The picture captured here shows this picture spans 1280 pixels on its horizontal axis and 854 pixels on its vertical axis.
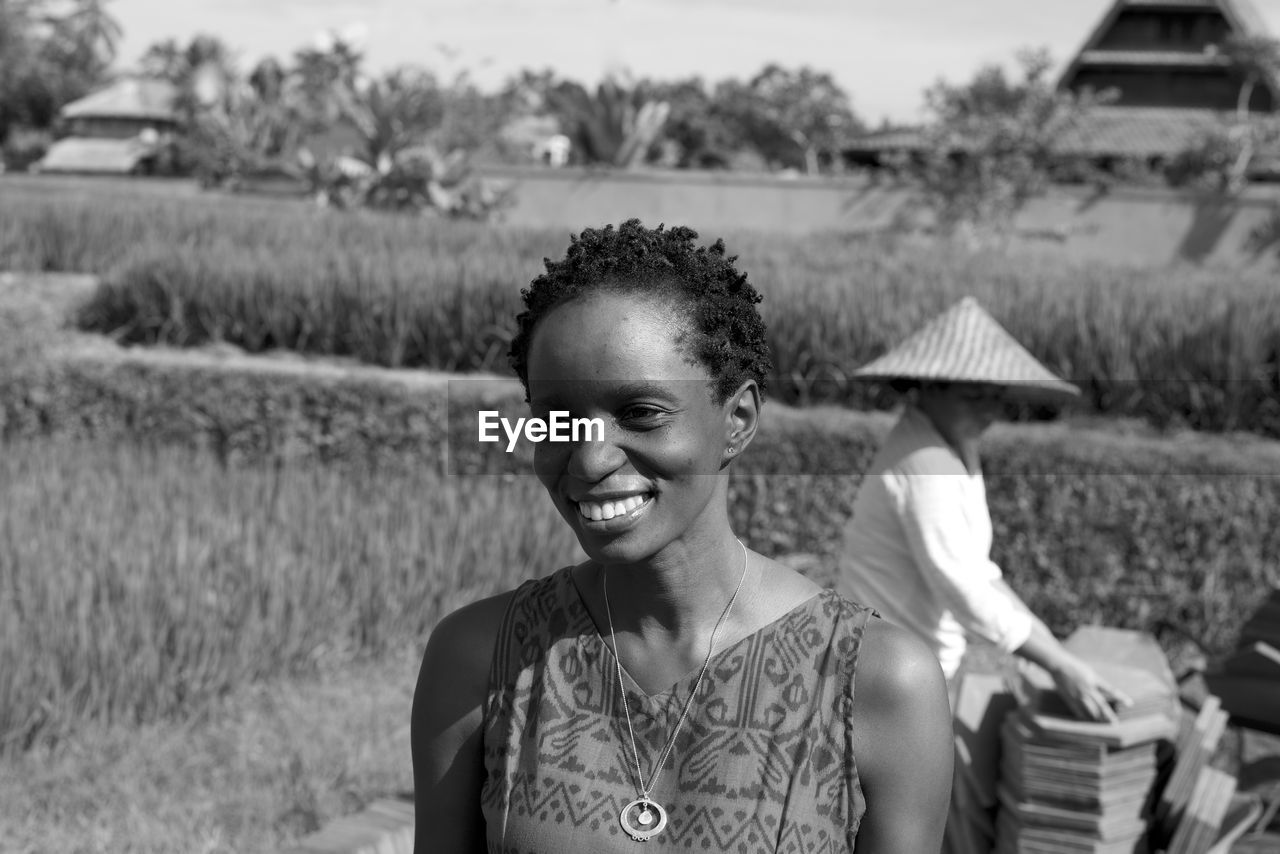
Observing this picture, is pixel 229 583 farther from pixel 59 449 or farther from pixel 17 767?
pixel 59 449

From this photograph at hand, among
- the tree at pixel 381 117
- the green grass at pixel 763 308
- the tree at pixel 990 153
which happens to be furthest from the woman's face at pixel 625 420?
the tree at pixel 990 153

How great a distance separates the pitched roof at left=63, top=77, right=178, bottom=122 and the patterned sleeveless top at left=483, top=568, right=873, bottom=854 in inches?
1826

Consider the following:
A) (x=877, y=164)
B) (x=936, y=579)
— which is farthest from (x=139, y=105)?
(x=936, y=579)

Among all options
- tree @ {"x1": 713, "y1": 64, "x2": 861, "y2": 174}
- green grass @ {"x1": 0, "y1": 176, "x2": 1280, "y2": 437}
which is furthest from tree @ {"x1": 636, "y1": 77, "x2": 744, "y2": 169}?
green grass @ {"x1": 0, "y1": 176, "x2": 1280, "y2": 437}

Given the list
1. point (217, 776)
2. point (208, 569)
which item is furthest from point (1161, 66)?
point (217, 776)

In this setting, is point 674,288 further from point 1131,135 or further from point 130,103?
point 130,103

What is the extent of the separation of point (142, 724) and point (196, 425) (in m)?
4.34

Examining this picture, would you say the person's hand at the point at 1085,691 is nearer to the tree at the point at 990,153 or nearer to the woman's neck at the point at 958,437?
the woman's neck at the point at 958,437

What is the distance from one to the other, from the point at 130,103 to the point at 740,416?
1969 inches

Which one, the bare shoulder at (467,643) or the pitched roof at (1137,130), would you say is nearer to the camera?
the bare shoulder at (467,643)

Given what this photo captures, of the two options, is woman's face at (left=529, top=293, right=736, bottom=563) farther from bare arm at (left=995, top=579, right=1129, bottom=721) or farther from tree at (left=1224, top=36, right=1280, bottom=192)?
tree at (left=1224, top=36, right=1280, bottom=192)

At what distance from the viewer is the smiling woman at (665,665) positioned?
1409 mm

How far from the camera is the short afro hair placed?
1449 mm

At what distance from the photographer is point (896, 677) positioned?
143 centimetres
